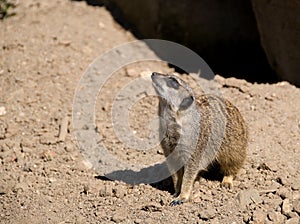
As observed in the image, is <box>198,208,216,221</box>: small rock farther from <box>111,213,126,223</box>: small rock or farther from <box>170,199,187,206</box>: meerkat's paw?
<box>111,213,126,223</box>: small rock

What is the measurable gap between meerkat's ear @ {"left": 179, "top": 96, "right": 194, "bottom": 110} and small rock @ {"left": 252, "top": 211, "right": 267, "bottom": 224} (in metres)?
0.79

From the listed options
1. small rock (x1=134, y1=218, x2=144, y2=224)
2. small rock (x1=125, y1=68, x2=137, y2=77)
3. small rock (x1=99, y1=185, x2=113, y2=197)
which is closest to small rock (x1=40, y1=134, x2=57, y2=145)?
small rock (x1=99, y1=185, x2=113, y2=197)

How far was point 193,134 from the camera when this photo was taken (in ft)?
12.7

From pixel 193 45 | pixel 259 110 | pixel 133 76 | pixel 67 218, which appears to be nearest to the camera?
pixel 67 218

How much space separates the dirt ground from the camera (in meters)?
3.87

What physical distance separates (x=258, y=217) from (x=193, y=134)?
66 centimetres

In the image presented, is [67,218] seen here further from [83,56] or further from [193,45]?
[193,45]

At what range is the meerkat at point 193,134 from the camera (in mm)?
3738

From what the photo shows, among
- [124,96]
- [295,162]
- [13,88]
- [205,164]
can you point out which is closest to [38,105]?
[13,88]

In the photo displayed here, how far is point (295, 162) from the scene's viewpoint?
4172 millimetres

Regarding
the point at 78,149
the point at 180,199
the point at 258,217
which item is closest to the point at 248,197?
the point at 258,217

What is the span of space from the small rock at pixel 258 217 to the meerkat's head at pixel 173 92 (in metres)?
0.79

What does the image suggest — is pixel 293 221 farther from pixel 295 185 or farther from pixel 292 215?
pixel 295 185

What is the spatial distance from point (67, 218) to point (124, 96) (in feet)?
5.42
